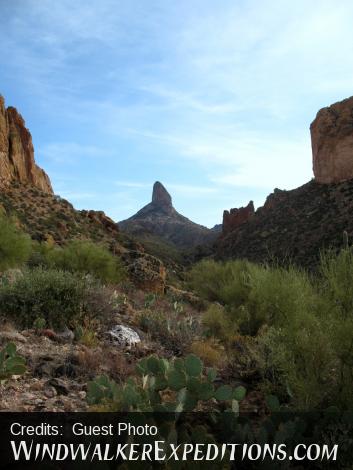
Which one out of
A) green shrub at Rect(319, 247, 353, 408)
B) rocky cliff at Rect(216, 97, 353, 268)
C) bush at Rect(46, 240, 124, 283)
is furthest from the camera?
rocky cliff at Rect(216, 97, 353, 268)

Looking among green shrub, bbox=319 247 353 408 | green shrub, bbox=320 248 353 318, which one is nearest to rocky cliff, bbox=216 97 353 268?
green shrub, bbox=320 248 353 318

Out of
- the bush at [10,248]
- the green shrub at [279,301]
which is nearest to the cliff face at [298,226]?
the bush at [10,248]

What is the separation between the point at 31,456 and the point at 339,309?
383cm

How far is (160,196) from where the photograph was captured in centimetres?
13450

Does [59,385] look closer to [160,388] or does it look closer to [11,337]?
[160,388]

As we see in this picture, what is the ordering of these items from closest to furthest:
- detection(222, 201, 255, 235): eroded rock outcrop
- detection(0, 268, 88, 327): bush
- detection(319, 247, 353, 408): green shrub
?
1. detection(319, 247, 353, 408): green shrub
2. detection(0, 268, 88, 327): bush
3. detection(222, 201, 255, 235): eroded rock outcrop

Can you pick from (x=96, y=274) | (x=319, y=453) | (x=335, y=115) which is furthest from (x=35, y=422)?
(x=335, y=115)

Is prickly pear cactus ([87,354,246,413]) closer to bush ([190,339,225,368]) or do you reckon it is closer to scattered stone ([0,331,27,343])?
bush ([190,339,225,368])

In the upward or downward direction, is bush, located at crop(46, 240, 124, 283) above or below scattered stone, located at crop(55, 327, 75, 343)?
above

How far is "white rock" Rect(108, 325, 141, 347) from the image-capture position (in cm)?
829

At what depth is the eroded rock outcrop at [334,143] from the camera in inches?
2169

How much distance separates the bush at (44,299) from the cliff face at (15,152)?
36446 millimetres

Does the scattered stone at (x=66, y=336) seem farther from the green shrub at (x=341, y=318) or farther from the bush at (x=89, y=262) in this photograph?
the bush at (x=89, y=262)

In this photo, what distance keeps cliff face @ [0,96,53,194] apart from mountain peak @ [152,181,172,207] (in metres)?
78.6
